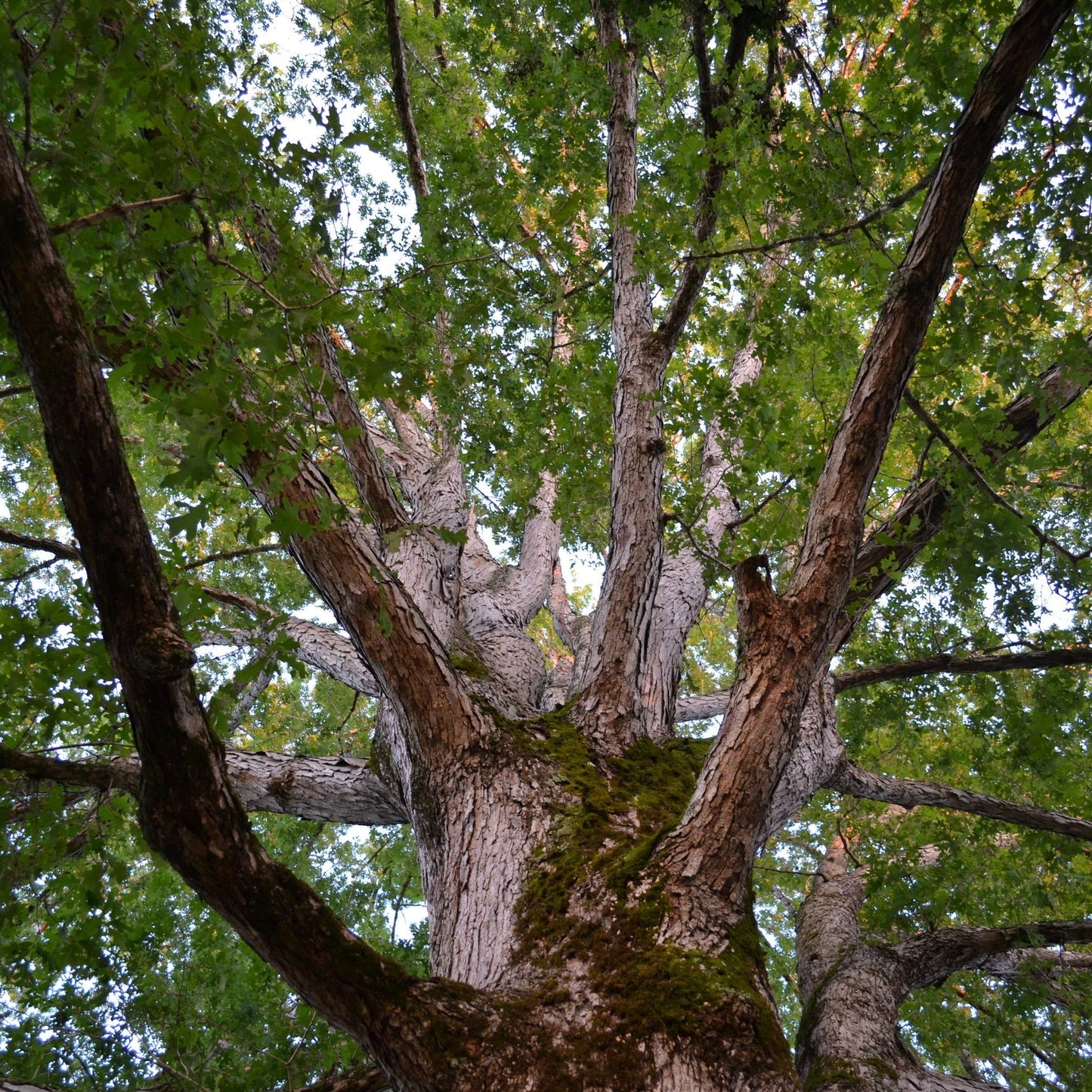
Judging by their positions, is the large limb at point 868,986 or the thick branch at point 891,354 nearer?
the thick branch at point 891,354

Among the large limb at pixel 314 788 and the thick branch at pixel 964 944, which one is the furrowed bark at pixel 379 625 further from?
the thick branch at pixel 964 944

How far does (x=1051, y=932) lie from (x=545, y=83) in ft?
21.8

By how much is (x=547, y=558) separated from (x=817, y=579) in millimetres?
4308

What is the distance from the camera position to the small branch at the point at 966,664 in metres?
5.04

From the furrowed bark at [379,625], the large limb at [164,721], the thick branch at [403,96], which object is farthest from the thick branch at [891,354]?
the thick branch at [403,96]

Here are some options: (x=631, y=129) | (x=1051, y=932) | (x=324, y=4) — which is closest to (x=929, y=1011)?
(x=1051, y=932)

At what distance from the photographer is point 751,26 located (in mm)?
3748

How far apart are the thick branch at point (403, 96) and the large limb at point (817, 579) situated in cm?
416

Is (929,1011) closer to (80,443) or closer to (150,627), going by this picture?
(150,627)

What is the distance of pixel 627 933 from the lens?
2.49m

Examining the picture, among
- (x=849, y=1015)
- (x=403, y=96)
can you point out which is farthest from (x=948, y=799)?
(x=403, y=96)

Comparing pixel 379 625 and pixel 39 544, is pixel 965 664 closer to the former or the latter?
pixel 379 625

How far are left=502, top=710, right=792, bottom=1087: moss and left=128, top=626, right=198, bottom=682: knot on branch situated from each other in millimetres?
1530

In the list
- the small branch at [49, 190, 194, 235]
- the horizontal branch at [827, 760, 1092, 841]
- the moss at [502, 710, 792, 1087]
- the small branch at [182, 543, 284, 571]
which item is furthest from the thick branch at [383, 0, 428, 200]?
A: the horizontal branch at [827, 760, 1092, 841]
